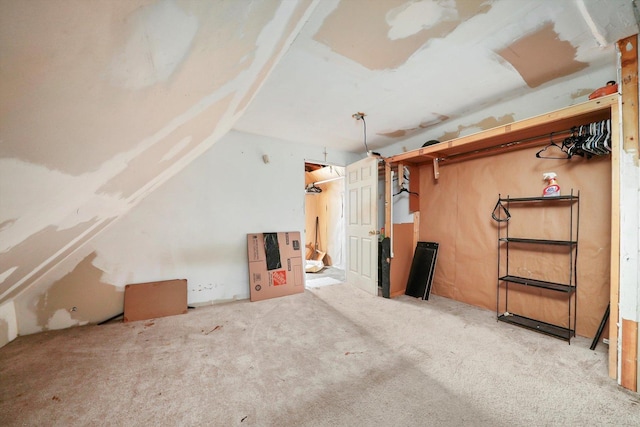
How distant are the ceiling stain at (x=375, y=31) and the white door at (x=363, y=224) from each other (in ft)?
5.90

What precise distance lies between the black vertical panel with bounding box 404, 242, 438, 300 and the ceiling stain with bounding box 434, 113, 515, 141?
154 centimetres

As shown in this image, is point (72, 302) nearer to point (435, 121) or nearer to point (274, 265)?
point (274, 265)

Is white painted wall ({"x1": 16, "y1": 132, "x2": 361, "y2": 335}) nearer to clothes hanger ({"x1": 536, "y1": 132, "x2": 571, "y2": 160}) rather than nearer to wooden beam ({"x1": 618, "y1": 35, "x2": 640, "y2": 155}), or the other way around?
clothes hanger ({"x1": 536, "y1": 132, "x2": 571, "y2": 160})

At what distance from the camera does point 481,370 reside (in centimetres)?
182

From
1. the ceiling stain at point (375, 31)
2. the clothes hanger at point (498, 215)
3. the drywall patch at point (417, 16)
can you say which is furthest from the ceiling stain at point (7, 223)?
the clothes hanger at point (498, 215)

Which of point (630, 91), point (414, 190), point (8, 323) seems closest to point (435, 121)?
point (414, 190)

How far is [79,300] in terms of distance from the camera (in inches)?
103

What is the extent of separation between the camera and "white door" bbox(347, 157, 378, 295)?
142 inches

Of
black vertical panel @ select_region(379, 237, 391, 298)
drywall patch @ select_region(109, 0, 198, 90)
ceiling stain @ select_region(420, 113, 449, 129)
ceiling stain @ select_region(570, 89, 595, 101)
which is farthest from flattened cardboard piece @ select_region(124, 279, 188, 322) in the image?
ceiling stain @ select_region(570, 89, 595, 101)

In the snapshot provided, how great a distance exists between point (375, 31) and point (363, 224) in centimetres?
264

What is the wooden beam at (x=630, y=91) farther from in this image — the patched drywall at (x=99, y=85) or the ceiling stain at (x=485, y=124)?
the patched drywall at (x=99, y=85)

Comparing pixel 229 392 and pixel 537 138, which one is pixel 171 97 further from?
pixel 537 138

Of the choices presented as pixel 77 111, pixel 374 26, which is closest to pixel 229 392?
pixel 77 111

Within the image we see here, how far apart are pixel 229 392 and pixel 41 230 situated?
1415 mm
